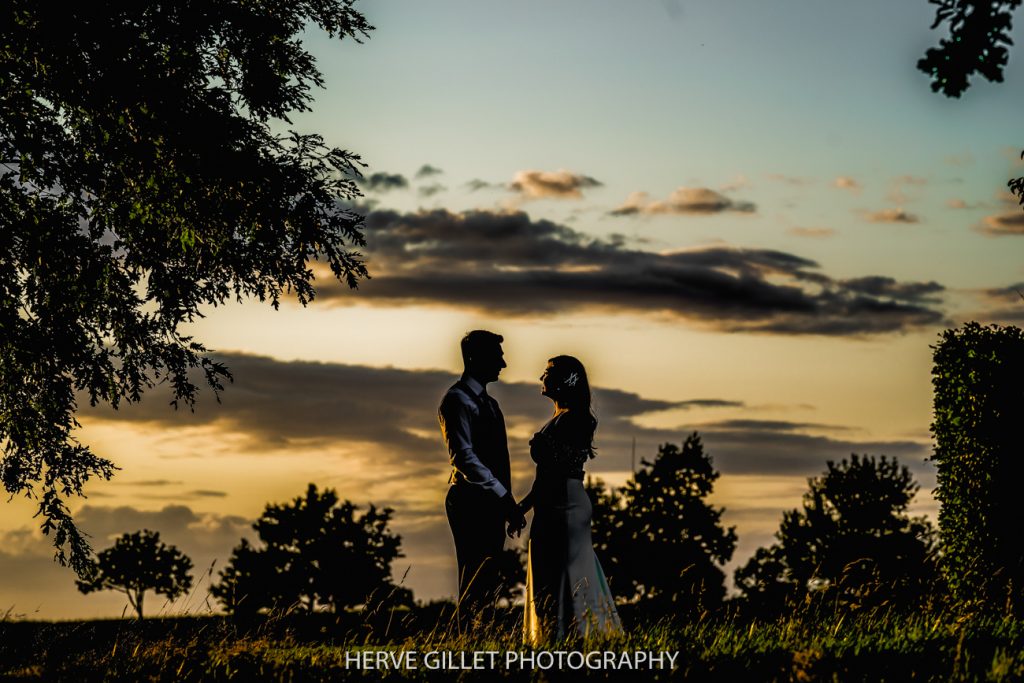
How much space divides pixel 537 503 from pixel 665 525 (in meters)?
39.5

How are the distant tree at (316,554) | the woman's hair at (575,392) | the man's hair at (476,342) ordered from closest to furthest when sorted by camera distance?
the woman's hair at (575,392) < the man's hair at (476,342) < the distant tree at (316,554)

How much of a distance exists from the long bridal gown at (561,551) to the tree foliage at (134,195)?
6.74 metres

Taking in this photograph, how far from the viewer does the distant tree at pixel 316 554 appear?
5803cm

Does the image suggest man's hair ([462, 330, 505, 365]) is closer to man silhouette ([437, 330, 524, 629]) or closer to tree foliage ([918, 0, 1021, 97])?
man silhouette ([437, 330, 524, 629])

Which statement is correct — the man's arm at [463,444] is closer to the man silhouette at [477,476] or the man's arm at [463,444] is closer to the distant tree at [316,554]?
the man silhouette at [477,476]

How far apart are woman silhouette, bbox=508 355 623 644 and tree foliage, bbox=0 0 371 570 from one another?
21.9ft

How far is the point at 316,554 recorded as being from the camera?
5909 cm

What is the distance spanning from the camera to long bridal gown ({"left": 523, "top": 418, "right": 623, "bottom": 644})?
33.9ft

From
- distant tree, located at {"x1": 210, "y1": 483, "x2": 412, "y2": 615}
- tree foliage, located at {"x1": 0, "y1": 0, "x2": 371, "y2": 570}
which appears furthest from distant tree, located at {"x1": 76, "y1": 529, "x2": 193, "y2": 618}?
tree foliage, located at {"x1": 0, "y1": 0, "x2": 371, "y2": 570}

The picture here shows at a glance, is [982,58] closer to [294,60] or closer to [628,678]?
[628,678]

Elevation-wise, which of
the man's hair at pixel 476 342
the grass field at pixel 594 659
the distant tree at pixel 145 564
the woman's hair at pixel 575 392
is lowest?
the distant tree at pixel 145 564

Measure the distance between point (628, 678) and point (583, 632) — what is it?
1607mm

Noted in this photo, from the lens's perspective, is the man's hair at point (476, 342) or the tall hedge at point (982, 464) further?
the tall hedge at point (982, 464)

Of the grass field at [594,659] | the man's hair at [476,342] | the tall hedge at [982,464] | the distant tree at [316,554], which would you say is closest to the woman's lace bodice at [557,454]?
the man's hair at [476,342]
